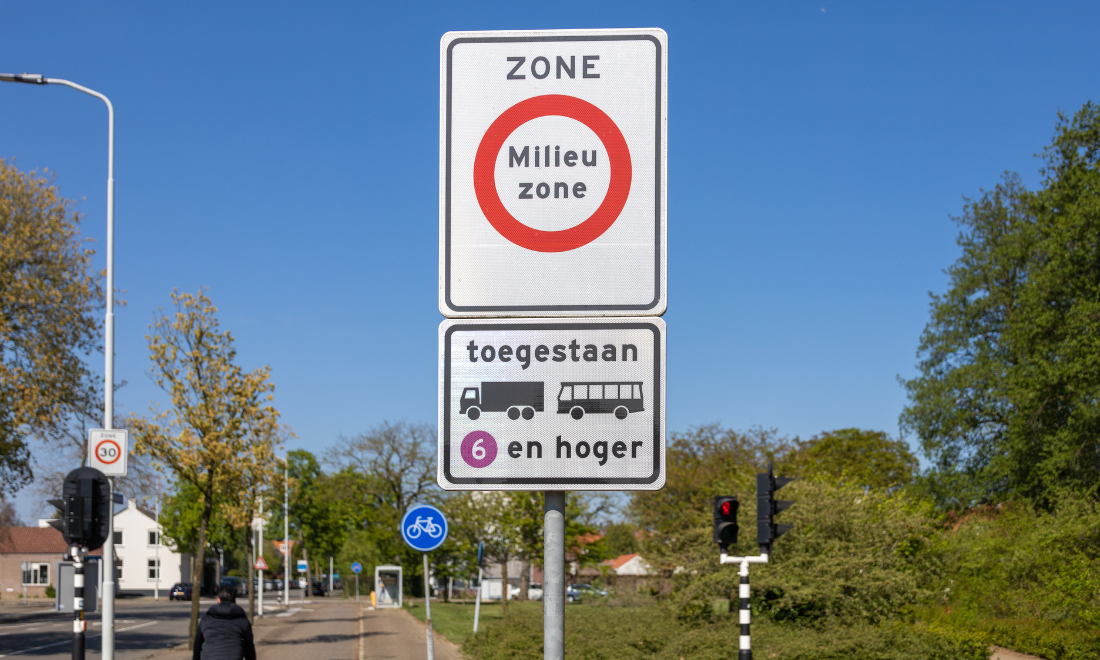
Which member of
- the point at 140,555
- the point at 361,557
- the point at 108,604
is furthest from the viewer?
the point at 140,555

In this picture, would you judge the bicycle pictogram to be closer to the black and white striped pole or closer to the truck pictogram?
the black and white striped pole

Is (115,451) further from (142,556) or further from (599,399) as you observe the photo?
Result: (142,556)

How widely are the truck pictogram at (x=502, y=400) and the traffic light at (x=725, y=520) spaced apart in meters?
12.8

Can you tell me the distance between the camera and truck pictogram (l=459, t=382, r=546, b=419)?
90.2 inches

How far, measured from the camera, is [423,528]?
1481 cm

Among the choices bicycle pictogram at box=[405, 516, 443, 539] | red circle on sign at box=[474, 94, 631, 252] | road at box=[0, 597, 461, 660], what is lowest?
road at box=[0, 597, 461, 660]

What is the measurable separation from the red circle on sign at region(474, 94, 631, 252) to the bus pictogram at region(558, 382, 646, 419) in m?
0.35

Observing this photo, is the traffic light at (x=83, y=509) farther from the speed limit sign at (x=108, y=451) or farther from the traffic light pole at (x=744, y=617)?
the traffic light pole at (x=744, y=617)

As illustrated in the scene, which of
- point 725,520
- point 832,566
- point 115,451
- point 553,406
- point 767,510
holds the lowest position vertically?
point 832,566

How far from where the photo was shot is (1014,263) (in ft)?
125

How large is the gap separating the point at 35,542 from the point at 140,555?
9728 mm

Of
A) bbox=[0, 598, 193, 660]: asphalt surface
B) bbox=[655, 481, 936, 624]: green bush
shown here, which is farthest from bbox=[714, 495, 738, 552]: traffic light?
bbox=[0, 598, 193, 660]: asphalt surface

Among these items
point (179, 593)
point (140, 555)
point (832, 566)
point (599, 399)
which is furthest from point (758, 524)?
point (140, 555)

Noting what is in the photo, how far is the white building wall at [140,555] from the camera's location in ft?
297
